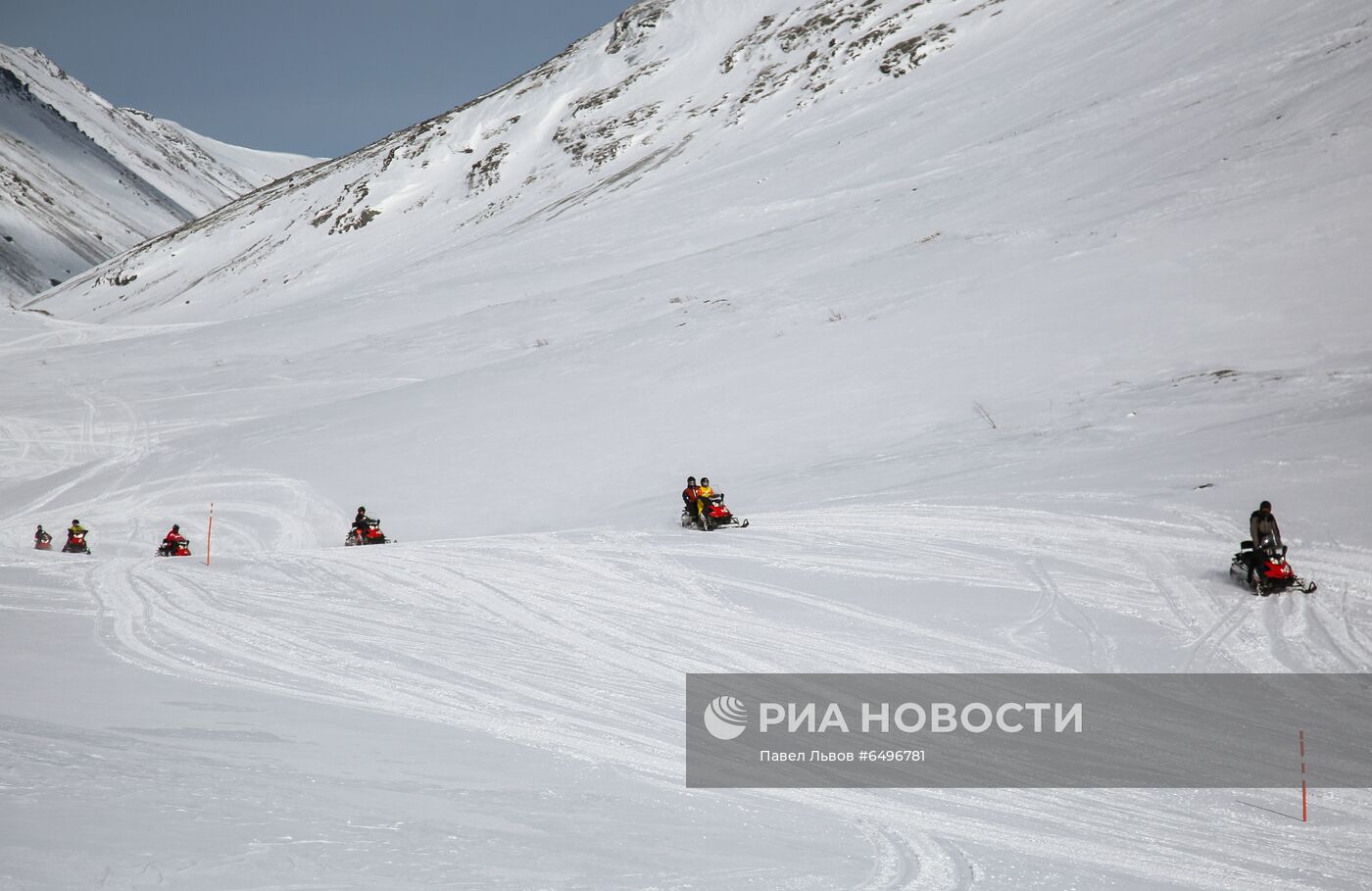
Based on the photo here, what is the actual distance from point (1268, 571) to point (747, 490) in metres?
10.8

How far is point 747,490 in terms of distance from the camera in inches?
856

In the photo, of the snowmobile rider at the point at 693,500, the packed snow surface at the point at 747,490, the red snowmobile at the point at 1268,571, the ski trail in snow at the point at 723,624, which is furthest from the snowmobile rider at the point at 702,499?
the red snowmobile at the point at 1268,571

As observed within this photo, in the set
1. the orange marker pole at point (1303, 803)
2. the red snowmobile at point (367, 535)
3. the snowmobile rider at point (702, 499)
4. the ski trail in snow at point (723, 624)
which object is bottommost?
the orange marker pole at point (1303, 803)

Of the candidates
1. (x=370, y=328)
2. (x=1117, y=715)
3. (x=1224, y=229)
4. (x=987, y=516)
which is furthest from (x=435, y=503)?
(x=370, y=328)

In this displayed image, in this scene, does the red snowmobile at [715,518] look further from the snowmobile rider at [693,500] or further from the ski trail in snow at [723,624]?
the ski trail in snow at [723,624]

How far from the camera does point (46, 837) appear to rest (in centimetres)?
452

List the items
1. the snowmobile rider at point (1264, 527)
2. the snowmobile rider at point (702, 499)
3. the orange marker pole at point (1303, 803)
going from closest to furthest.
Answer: the orange marker pole at point (1303, 803), the snowmobile rider at point (1264, 527), the snowmobile rider at point (702, 499)

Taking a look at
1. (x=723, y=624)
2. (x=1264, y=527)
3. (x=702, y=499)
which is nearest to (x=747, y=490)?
(x=702, y=499)

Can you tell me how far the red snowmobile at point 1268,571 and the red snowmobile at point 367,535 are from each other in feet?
48.5

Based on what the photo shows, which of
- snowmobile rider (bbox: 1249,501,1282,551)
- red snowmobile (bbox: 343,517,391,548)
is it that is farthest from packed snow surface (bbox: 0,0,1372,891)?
red snowmobile (bbox: 343,517,391,548)

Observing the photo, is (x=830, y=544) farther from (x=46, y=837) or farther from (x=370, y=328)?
(x=370, y=328)

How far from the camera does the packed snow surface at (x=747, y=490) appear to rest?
20.6 ft

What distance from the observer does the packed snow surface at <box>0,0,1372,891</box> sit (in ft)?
20.6

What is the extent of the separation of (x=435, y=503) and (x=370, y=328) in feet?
84.5
